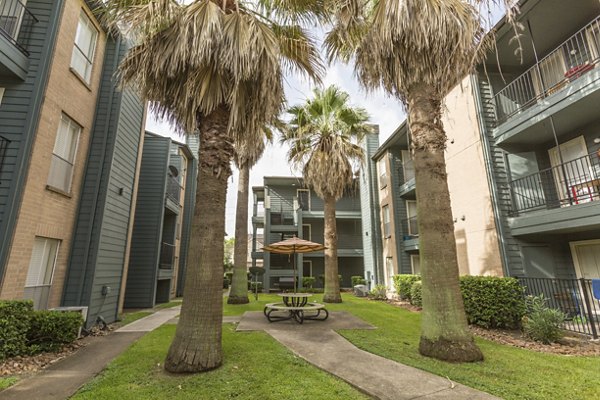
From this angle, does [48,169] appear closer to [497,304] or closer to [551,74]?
[497,304]

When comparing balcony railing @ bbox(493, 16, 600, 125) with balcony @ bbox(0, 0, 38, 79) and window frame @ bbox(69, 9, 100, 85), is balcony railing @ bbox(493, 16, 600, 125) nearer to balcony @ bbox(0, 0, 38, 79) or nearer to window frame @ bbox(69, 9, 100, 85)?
window frame @ bbox(69, 9, 100, 85)

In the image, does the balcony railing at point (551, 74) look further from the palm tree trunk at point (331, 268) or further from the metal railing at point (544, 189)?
the palm tree trunk at point (331, 268)

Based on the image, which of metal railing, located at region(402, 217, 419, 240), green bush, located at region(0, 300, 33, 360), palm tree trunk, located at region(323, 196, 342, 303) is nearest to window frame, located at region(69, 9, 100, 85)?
green bush, located at region(0, 300, 33, 360)

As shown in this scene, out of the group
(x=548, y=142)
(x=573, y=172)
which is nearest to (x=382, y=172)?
(x=548, y=142)

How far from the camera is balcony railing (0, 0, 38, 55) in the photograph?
26.2ft

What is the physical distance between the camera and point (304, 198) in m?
28.1

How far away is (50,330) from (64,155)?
16.5 feet

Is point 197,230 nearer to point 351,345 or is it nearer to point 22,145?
point 351,345

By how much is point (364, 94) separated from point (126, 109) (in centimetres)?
880

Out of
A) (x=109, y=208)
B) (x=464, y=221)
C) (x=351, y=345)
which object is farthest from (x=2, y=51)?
(x=464, y=221)

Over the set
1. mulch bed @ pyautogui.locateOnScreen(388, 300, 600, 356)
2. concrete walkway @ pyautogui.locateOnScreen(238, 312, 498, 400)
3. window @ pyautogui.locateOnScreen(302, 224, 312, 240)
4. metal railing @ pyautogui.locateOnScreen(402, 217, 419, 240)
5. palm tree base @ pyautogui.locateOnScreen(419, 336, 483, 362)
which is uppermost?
window @ pyautogui.locateOnScreen(302, 224, 312, 240)

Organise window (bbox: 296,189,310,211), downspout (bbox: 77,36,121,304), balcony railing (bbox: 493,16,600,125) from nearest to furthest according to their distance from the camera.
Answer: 1. downspout (bbox: 77,36,121,304)
2. balcony railing (bbox: 493,16,600,125)
3. window (bbox: 296,189,310,211)

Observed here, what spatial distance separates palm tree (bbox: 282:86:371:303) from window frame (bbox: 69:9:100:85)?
8.60m

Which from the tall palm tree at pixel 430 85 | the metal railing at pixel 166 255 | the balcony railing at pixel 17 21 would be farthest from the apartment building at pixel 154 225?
the tall palm tree at pixel 430 85
